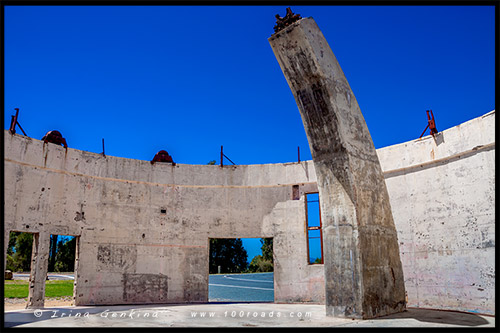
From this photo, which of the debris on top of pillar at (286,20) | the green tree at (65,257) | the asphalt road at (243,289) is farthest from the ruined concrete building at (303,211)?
the green tree at (65,257)

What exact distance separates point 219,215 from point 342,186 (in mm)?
6677

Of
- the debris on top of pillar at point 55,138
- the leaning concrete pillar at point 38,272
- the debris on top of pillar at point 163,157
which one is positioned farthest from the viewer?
the debris on top of pillar at point 163,157

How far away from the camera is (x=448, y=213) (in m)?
10.1

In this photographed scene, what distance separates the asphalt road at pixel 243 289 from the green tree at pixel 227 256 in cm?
1305

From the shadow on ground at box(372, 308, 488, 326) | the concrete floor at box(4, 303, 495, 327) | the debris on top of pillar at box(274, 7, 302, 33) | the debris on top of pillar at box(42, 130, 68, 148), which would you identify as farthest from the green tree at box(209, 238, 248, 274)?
the debris on top of pillar at box(274, 7, 302, 33)

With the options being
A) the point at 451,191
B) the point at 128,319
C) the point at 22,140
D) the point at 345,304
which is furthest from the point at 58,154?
the point at 451,191

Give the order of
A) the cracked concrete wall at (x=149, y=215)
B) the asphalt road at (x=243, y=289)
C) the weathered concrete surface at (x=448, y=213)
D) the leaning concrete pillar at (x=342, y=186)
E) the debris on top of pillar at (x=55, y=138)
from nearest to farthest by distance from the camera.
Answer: the leaning concrete pillar at (x=342, y=186)
the weathered concrete surface at (x=448, y=213)
the cracked concrete wall at (x=149, y=215)
the debris on top of pillar at (x=55, y=138)
the asphalt road at (x=243, y=289)

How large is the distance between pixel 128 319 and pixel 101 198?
18.1 ft

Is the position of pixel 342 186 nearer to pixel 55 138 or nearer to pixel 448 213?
pixel 448 213

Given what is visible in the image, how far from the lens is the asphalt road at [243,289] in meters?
16.5

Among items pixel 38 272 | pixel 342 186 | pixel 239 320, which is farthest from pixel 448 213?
pixel 38 272

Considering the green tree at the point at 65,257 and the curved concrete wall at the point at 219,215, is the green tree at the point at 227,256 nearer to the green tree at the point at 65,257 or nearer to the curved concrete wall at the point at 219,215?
the green tree at the point at 65,257

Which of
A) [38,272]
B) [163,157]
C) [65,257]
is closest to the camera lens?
[38,272]

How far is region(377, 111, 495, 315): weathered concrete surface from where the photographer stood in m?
9.28
